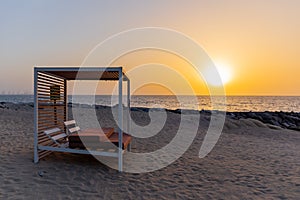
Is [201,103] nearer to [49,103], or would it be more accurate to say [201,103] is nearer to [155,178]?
[49,103]

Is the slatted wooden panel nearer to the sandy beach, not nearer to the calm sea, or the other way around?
the sandy beach

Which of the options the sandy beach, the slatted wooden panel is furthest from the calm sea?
the sandy beach

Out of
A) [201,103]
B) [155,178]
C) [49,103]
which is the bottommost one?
[155,178]

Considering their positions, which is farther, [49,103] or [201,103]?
[201,103]

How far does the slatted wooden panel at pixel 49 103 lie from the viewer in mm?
5566

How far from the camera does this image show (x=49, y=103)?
6.40 metres

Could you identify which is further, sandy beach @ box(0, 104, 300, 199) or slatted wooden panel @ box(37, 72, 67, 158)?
slatted wooden panel @ box(37, 72, 67, 158)

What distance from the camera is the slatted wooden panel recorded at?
5.57 metres

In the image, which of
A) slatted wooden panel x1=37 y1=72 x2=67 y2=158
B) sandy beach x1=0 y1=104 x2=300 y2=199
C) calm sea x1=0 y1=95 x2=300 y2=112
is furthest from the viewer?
calm sea x1=0 y1=95 x2=300 y2=112

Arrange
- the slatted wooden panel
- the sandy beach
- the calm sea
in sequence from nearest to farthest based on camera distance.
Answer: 1. the sandy beach
2. the slatted wooden panel
3. the calm sea

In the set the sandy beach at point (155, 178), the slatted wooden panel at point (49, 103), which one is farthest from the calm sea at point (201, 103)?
the sandy beach at point (155, 178)

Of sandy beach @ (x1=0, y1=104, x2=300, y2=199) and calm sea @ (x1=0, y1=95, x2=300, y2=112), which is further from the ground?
calm sea @ (x1=0, y1=95, x2=300, y2=112)

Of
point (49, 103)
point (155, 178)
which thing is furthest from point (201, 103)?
point (155, 178)

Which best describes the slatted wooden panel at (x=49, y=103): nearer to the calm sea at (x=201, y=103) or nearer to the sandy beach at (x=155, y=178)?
the sandy beach at (x=155, y=178)
